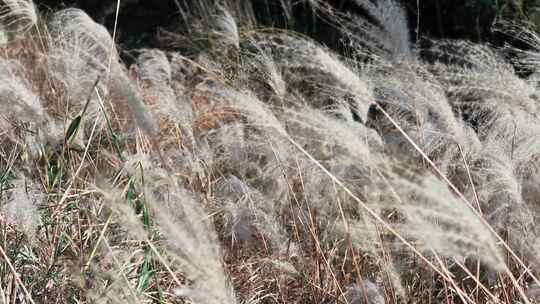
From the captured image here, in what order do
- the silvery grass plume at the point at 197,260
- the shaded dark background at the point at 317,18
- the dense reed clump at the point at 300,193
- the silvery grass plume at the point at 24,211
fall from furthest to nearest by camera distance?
the shaded dark background at the point at 317,18, the silvery grass plume at the point at 24,211, the dense reed clump at the point at 300,193, the silvery grass plume at the point at 197,260

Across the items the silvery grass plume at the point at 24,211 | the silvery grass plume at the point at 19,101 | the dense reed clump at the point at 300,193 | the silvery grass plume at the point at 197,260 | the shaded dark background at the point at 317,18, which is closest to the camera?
the silvery grass plume at the point at 197,260

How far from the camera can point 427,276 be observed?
2.13 m

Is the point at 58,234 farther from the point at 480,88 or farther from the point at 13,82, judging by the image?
the point at 480,88

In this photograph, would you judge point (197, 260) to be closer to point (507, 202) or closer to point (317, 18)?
point (507, 202)

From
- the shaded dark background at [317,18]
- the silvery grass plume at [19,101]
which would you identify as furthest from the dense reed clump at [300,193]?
the shaded dark background at [317,18]

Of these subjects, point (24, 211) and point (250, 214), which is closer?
point (24, 211)

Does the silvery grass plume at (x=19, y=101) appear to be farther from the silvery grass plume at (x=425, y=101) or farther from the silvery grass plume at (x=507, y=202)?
the silvery grass plume at (x=507, y=202)

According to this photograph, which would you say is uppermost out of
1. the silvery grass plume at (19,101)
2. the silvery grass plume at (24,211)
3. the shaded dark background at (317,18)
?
the silvery grass plume at (19,101)

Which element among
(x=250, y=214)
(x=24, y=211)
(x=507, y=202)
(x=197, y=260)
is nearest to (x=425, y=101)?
(x=507, y=202)

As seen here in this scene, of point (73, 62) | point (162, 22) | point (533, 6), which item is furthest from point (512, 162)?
point (162, 22)

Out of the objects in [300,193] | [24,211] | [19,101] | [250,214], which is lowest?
[300,193]

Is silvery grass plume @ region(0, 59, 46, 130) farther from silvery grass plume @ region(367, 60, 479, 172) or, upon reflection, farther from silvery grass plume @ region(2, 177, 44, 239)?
silvery grass plume @ region(367, 60, 479, 172)

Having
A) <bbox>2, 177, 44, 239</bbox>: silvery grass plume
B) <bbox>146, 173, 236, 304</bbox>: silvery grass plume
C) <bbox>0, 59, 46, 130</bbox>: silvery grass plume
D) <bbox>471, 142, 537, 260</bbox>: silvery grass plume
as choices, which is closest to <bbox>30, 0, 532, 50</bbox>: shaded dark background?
<bbox>471, 142, 537, 260</bbox>: silvery grass plume

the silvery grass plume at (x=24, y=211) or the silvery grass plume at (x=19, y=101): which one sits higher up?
the silvery grass plume at (x=19, y=101)
